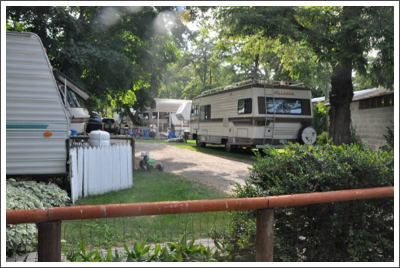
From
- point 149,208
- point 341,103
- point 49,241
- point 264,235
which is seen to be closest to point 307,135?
point 341,103

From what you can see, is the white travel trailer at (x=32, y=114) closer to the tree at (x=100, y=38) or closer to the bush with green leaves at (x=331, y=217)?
the bush with green leaves at (x=331, y=217)

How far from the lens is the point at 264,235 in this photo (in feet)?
9.33

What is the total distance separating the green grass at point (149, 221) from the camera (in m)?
3.32

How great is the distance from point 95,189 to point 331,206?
5.93 metres

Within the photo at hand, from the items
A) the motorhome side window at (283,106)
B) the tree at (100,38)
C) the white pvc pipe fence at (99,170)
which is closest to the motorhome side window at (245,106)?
the motorhome side window at (283,106)

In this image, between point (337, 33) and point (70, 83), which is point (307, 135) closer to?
point (337, 33)

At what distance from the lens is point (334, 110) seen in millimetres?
15797

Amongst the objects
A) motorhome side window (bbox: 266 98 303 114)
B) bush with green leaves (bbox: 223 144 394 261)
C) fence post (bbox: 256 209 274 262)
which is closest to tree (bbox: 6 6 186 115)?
motorhome side window (bbox: 266 98 303 114)

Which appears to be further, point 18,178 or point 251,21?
point 251,21

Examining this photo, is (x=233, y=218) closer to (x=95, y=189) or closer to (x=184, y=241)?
(x=184, y=241)

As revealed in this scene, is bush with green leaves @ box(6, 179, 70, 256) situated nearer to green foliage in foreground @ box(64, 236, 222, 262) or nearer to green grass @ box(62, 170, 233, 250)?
green grass @ box(62, 170, 233, 250)

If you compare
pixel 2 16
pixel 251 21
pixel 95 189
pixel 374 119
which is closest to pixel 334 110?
pixel 374 119

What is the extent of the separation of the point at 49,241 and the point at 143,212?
613mm

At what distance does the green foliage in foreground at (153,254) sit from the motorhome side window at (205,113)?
1698 centimetres
